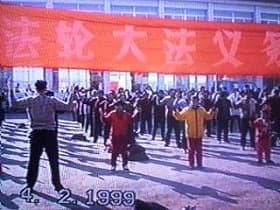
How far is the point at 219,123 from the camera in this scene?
8.50 ft

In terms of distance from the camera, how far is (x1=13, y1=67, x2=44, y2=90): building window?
7.77ft

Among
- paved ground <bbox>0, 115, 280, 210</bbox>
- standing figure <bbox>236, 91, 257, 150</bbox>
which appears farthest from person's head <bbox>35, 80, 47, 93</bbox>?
standing figure <bbox>236, 91, 257, 150</bbox>

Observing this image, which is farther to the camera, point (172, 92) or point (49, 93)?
point (172, 92)

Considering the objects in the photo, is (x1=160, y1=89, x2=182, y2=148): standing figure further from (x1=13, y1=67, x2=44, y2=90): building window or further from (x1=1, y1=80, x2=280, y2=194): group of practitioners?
(x1=13, y1=67, x2=44, y2=90): building window

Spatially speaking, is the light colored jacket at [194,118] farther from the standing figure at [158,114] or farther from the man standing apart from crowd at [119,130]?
the man standing apart from crowd at [119,130]

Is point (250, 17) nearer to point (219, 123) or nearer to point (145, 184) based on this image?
point (219, 123)

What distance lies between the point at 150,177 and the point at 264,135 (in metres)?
0.67

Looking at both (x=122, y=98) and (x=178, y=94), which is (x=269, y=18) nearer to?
(x=178, y=94)

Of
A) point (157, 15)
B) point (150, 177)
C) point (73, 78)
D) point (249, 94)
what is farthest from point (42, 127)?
point (249, 94)

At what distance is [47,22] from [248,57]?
107 centimetres

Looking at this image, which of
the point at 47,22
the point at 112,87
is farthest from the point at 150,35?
the point at 47,22

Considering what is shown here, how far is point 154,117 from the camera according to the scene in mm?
2549

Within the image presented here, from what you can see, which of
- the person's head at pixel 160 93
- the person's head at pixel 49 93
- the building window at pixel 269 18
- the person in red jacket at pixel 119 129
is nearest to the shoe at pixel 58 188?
the person in red jacket at pixel 119 129

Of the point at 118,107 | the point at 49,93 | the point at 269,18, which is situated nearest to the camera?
the point at 49,93
